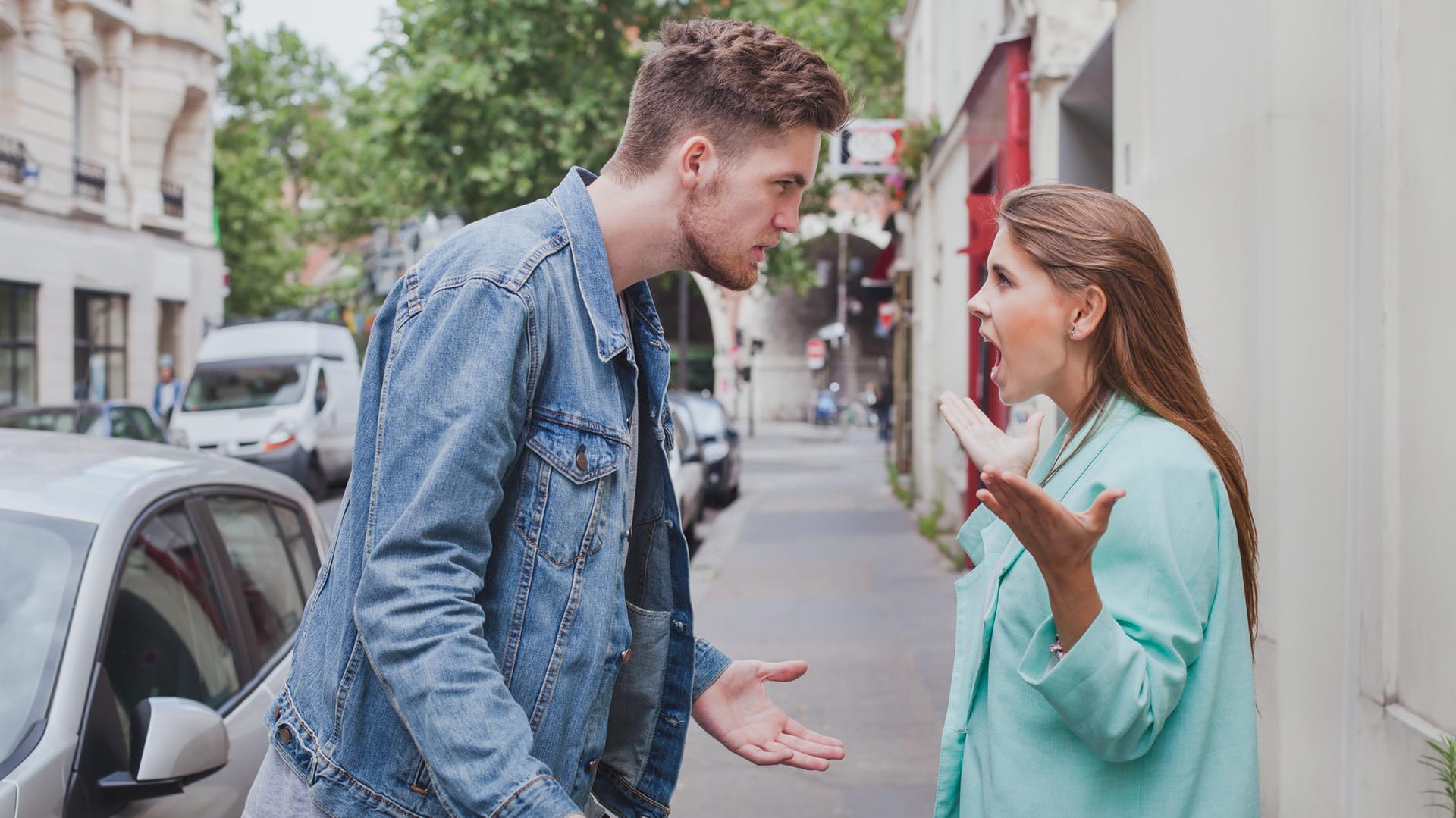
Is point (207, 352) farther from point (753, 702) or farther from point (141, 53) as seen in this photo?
point (753, 702)

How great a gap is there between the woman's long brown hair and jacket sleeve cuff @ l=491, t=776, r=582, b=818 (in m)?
1.02

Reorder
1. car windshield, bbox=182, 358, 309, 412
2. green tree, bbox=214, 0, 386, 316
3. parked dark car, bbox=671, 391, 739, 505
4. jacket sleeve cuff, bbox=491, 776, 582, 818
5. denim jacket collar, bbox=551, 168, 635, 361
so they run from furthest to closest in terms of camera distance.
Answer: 1. green tree, bbox=214, 0, 386, 316
2. parked dark car, bbox=671, 391, 739, 505
3. car windshield, bbox=182, 358, 309, 412
4. denim jacket collar, bbox=551, 168, 635, 361
5. jacket sleeve cuff, bbox=491, 776, 582, 818

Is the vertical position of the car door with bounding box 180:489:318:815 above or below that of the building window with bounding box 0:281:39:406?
below

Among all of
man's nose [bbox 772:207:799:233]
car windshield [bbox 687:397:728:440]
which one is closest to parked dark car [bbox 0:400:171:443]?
car windshield [bbox 687:397:728:440]

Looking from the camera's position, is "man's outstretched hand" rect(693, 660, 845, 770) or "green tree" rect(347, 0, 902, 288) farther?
"green tree" rect(347, 0, 902, 288)

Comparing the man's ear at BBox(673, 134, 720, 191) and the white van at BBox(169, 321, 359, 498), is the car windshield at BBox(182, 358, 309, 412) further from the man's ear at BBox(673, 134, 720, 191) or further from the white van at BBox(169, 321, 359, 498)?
the man's ear at BBox(673, 134, 720, 191)

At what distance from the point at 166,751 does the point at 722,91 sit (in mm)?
1605

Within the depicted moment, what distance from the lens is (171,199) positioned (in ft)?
90.9

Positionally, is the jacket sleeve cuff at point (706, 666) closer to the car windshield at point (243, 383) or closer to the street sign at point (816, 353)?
the car windshield at point (243, 383)

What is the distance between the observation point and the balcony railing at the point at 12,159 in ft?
69.6

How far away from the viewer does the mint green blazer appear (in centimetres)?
173

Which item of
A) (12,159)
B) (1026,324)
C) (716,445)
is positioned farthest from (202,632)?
(12,159)

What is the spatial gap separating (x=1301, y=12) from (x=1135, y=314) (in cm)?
227

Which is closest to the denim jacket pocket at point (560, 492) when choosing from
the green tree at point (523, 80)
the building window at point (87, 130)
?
the green tree at point (523, 80)
